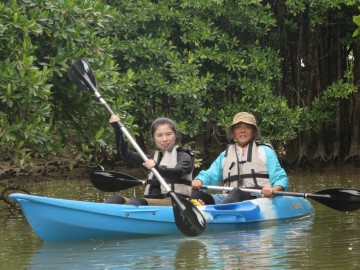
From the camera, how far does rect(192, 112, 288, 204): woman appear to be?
9.62m

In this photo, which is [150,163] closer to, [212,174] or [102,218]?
[102,218]

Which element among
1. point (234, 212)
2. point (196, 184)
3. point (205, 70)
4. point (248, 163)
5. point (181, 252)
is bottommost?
point (181, 252)

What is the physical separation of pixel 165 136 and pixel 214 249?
4.71 feet

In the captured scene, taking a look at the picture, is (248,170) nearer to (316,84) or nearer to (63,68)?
(63,68)

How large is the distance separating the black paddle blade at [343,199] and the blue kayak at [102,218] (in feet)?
3.27

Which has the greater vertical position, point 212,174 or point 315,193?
point 212,174

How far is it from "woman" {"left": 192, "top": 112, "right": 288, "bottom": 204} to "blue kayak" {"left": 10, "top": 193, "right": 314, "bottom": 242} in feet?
1.95

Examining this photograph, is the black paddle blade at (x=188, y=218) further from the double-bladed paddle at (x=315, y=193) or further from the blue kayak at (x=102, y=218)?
the double-bladed paddle at (x=315, y=193)

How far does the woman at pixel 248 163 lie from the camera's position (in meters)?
9.62

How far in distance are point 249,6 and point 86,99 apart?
20.2 feet

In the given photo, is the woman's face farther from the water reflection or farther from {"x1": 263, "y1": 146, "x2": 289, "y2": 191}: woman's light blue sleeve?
the water reflection

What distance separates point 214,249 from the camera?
7895mm

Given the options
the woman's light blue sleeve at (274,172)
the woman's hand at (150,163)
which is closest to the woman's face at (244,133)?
the woman's light blue sleeve at (274,172)

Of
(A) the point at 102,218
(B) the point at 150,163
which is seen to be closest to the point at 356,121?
(B) the point at 150,163
